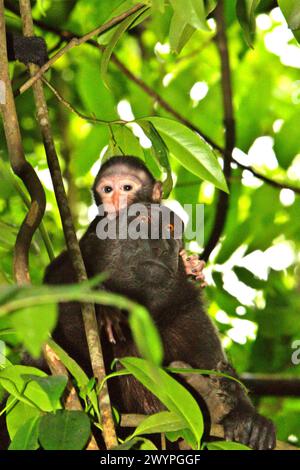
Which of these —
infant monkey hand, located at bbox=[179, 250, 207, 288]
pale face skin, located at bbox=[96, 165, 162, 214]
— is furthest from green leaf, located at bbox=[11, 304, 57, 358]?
pale face skin, located at bbox=[96, 165, 162, 214]

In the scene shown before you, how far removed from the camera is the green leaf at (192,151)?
250 cm

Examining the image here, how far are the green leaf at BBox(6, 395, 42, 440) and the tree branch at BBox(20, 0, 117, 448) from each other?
0.18 m

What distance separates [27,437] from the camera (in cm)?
191

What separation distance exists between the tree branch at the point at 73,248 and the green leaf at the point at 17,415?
18cm

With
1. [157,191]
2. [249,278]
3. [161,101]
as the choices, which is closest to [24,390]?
[157,191]

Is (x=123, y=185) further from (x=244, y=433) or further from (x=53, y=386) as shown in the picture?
(x=53, y=386)

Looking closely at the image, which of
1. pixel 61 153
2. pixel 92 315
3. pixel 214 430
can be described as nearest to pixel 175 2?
pixel 92 315

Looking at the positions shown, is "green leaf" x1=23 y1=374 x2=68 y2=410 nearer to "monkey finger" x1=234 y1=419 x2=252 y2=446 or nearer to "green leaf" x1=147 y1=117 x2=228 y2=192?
"green leaf" x1=147 y1=117 x2=228 y2=192

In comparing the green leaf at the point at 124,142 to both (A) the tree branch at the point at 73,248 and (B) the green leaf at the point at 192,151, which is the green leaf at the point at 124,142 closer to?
(A) the tree branch at the point at 73,248

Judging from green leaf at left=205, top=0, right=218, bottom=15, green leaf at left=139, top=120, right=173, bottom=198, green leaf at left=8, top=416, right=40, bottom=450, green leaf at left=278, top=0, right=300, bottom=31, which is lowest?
green leaf at left=8, top=416, right=40, bottom=450

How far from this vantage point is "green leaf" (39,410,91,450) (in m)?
1.81
